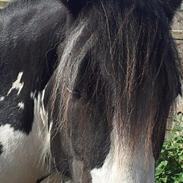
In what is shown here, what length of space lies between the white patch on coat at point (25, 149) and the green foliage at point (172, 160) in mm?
1516

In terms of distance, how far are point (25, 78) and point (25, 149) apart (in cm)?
24

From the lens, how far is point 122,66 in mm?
1540

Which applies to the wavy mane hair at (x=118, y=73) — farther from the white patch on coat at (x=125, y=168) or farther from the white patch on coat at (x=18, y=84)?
the white patch on coat at (x=18, y=84)

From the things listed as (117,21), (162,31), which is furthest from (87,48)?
(162,31)

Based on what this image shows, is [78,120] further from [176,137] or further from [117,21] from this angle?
[176,137]

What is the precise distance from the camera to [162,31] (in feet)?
5.26

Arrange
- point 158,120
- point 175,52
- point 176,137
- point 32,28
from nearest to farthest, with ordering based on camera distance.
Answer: point 158,120
point 175,52
point 32,28
point 176,137

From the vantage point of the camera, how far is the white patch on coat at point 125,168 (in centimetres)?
142

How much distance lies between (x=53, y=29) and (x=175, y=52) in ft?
1.30

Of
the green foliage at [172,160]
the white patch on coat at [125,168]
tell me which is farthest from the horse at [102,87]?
the green foliage at [172,160]

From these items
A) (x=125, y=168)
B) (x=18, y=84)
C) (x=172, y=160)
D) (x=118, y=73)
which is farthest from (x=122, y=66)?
(x=172, y=160)

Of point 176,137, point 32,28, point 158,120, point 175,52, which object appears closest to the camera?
point 158,120

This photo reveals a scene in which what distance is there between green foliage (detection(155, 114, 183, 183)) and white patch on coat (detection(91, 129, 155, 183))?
70.0 inches

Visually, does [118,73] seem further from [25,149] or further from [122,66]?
[25,149]
